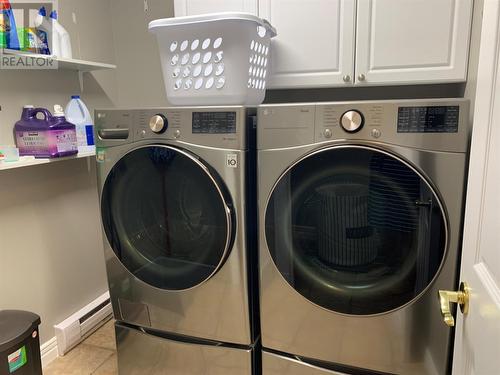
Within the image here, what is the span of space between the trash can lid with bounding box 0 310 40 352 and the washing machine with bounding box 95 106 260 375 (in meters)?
0.34

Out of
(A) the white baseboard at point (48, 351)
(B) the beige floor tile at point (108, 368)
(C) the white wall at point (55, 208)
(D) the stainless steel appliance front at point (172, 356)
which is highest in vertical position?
(C) the white wall at point (55, 208)

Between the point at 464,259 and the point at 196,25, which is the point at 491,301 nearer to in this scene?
the point at 464,259

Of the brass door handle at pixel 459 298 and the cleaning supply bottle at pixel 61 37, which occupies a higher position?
the cleaning supply bottle at pixel 61 37

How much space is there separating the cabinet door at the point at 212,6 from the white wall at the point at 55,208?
0.71 meters

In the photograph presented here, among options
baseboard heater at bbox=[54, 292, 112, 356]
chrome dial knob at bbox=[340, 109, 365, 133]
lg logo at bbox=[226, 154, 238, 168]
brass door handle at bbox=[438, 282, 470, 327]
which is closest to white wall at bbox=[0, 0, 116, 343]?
baseboard heater at bbox=[54, 292, 112, 356]

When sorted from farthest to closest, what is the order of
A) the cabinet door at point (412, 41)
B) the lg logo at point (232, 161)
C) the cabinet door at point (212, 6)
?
the cabinet door at point (212, 6) < the cabinet door at point (412, 41) < the lg logo at point (232, 161)

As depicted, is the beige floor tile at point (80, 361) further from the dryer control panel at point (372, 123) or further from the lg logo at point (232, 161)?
the dryer control panel at point (372, 123)

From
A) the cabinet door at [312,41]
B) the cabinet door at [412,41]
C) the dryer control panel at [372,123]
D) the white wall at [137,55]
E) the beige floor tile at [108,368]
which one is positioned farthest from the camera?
the white wall at [137,55]

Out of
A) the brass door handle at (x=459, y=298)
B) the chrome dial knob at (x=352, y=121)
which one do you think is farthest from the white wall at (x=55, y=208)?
the brass door handle at (x=459, y=298)

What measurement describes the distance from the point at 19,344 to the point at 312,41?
5.79ft

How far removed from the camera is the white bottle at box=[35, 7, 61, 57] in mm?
1737

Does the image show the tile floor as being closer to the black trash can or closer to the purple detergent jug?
the black trash can

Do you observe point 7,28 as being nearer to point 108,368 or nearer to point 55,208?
point 55,208

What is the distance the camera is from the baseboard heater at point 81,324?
6.62 ft
